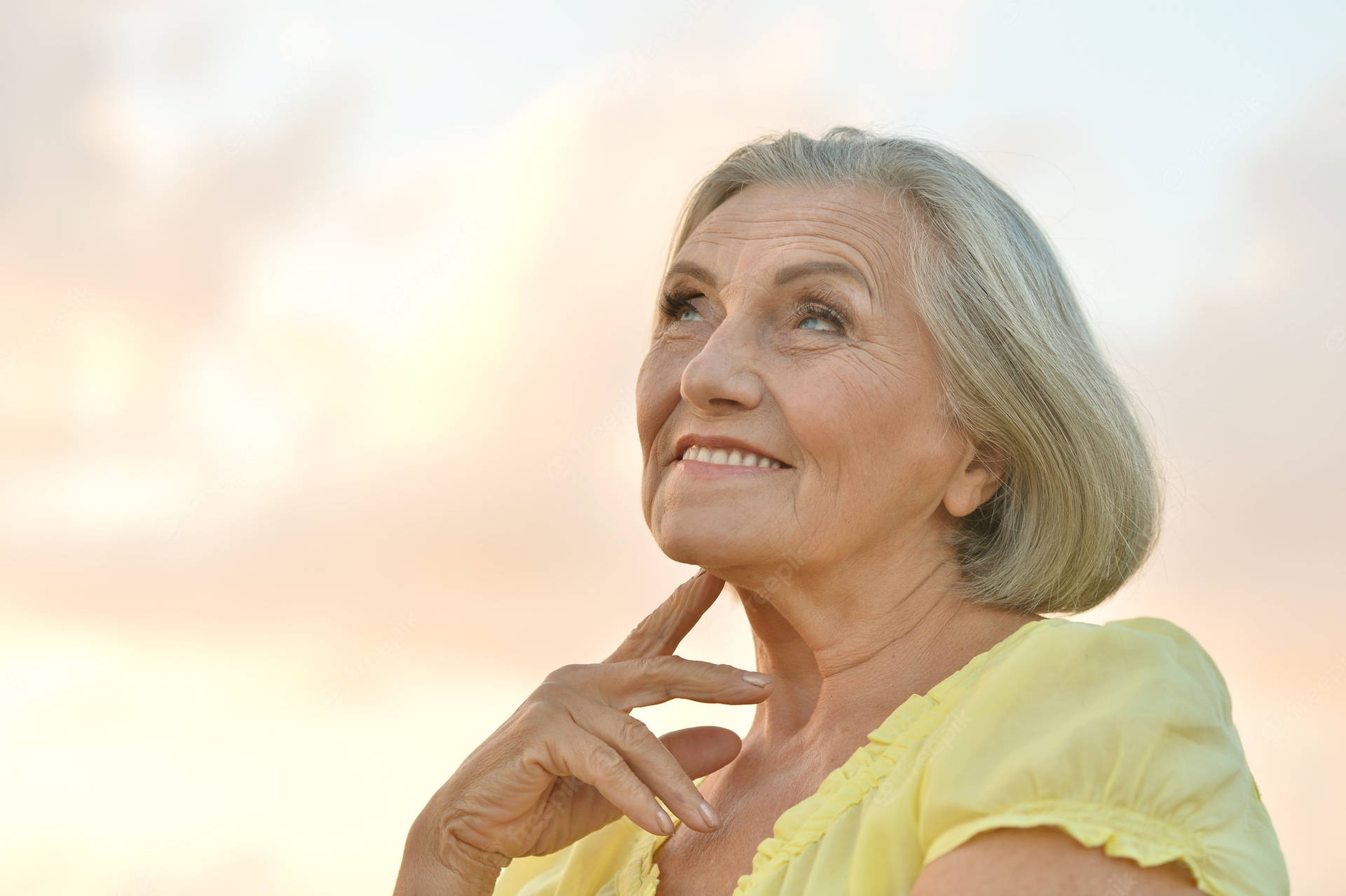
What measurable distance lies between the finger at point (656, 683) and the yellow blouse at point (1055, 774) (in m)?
0.31

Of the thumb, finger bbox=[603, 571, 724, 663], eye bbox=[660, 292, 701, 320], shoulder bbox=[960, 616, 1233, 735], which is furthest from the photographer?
finger bbox=[603, 571, 724, 663]

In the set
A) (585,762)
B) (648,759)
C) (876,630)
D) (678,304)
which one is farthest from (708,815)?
(678,304)

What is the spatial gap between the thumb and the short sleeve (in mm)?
762

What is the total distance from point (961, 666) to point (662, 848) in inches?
30.9

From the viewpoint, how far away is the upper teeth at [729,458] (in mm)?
2648

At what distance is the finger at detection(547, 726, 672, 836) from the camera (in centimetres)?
256

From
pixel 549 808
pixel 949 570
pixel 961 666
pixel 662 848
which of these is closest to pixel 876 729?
pixel 961 666

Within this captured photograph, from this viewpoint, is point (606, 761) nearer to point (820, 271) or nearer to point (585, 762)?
point (585, 762)

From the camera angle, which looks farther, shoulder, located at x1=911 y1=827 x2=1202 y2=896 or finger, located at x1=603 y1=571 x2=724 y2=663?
finger, located at x1=603 y1=571 x2=724 y2=663

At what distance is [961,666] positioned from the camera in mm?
2621

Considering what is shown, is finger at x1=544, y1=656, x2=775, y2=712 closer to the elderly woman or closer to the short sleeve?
the elderly woman

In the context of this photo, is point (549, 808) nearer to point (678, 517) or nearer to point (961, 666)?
point (678, 517)

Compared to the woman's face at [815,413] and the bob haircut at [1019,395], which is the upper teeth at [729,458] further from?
the bob haircut at [1019,395]

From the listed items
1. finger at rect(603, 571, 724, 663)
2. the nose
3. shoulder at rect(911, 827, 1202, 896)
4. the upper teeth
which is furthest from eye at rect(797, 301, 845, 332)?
shoulder at rect(911, 827, 1202, 896)
